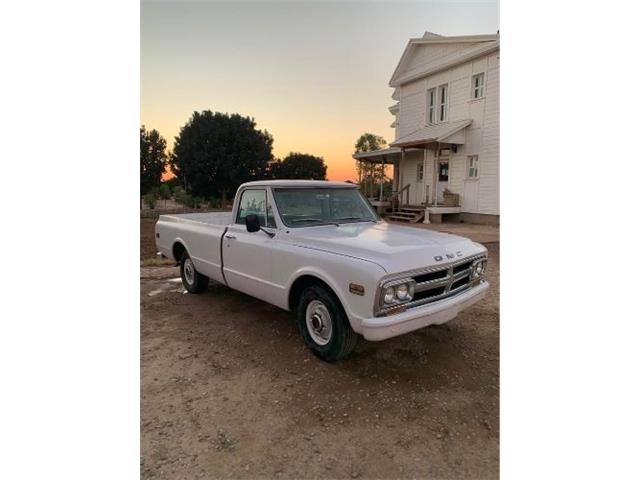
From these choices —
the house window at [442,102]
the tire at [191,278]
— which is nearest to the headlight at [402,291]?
the tire at [191,278]

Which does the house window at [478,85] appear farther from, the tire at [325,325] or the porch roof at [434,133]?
the tire at [325,325]

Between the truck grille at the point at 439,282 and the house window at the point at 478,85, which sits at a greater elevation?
the house window at the point at 478,85

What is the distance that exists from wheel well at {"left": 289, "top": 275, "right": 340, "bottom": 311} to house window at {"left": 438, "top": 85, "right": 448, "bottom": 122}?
38.2 ft

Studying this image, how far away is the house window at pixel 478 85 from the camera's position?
1113 centimetres

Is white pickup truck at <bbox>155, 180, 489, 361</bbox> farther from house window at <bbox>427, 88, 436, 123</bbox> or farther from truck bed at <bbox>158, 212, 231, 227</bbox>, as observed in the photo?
house window at <bbox>427, 88, 436, 123</bbox>

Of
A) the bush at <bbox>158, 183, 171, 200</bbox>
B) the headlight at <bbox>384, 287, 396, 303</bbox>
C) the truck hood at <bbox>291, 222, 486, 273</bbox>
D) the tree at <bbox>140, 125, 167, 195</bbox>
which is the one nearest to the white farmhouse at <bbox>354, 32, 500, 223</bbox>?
the truck hood at <bbox>291, 222, 486, 273</bbox>

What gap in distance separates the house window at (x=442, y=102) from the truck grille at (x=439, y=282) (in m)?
11.2

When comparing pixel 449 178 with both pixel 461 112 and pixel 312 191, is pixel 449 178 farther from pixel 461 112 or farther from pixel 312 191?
pixel 312 191

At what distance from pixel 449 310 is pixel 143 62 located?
9.68 ft

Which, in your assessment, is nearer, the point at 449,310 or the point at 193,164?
the point at 449,310

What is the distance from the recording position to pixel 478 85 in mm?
11305

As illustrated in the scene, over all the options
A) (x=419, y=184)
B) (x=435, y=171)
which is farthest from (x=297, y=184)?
(x=419, y=184)
